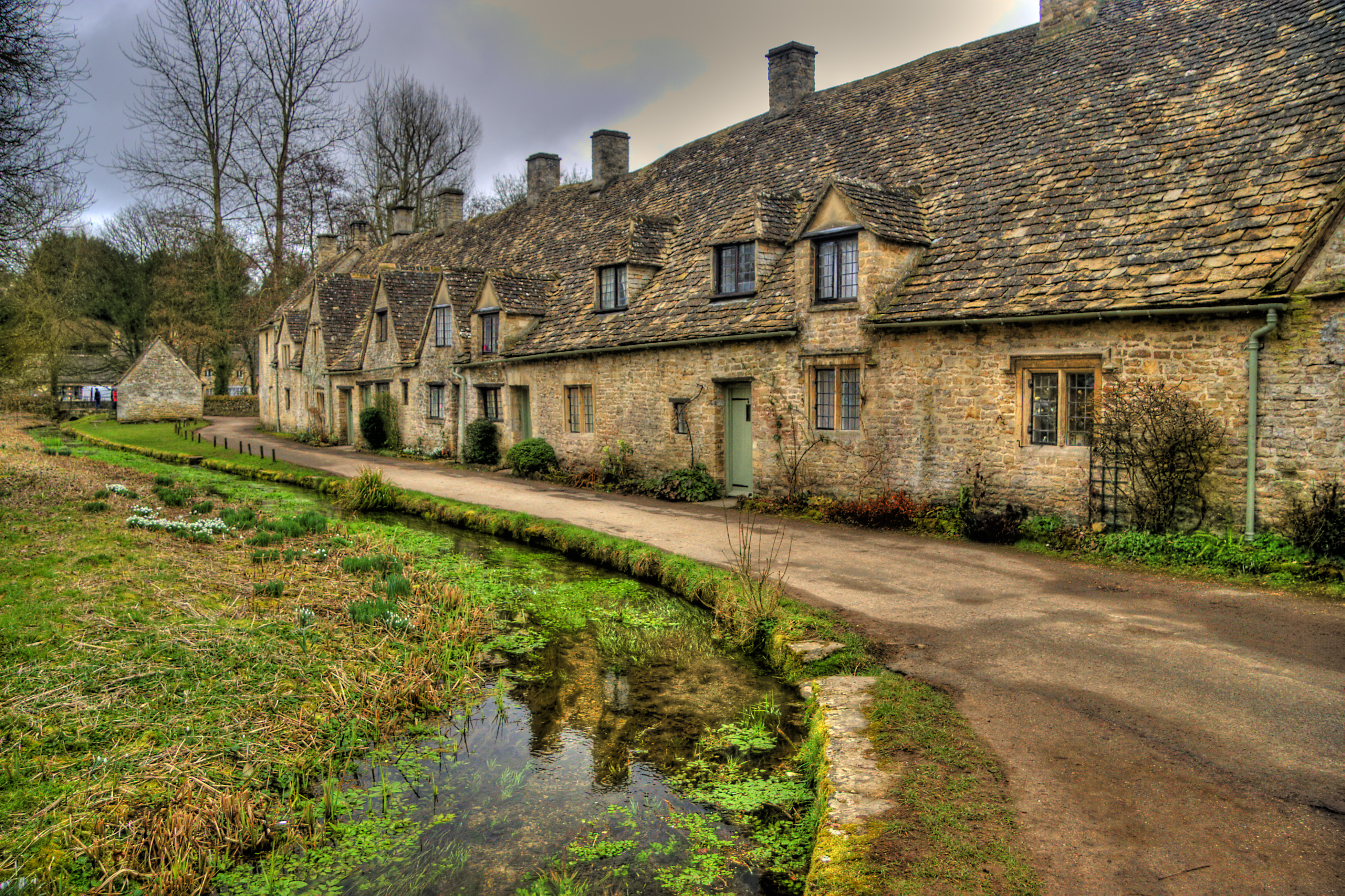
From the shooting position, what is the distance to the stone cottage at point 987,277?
1077 centimetres

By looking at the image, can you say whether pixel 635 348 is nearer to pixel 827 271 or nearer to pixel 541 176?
pixel 827 271

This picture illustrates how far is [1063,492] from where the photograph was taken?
1235 centimetres

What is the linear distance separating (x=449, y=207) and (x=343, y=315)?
6945 mm

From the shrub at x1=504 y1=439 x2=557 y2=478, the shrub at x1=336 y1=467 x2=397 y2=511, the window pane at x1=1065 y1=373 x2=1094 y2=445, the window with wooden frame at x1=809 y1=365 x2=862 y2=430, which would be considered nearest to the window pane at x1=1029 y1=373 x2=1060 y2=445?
the window pane at x1=1065 y1=373 x2=1094 y2=445

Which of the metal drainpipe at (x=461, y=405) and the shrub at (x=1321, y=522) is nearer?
the shrub at (x=1321, y=522)

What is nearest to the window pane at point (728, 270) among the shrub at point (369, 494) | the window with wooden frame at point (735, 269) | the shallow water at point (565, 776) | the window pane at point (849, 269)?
the window with wooden frame at point (735, 269)

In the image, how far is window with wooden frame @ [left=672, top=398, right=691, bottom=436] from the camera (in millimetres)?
18312

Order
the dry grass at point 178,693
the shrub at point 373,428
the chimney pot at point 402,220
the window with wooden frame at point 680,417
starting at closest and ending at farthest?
1. the dry grass at point 178,693
2. the window with wooden frame at point 680,417
3. the shrub at point 373,428
4. the chimney pot at point 402,220

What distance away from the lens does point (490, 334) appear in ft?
81.1

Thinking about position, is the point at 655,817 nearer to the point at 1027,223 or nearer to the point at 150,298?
the point at 1027,223

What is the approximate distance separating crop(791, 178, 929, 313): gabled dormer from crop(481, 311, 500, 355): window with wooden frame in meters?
11.0

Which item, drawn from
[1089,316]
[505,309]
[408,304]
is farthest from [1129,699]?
[408,304]

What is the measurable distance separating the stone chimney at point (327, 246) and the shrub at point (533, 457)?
1306 inches

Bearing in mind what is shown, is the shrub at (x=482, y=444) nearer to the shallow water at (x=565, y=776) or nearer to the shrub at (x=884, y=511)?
the shrub at (x=884, y=511)
